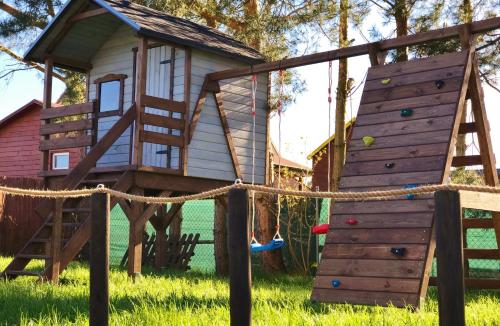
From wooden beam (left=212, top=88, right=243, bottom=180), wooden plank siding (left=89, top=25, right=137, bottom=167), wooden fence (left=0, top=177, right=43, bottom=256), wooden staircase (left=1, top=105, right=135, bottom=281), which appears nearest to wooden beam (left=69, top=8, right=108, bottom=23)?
wooden plank siding (left=89, top=25, right=137, bottom=167)

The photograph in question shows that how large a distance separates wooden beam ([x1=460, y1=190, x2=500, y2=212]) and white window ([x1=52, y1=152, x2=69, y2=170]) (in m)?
20.0

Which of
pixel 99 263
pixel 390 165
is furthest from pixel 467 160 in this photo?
pixel 99 263

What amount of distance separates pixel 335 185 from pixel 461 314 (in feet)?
36.2

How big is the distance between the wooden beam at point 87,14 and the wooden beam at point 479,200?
296 inches

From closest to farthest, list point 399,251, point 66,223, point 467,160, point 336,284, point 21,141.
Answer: point 399,251, point 336,284, point 467,160, point 66,223, point 21,141

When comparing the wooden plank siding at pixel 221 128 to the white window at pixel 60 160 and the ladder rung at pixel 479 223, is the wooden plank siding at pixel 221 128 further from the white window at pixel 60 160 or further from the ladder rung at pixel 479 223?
the white window at pixel 60 160

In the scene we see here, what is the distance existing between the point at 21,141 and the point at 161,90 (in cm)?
1752

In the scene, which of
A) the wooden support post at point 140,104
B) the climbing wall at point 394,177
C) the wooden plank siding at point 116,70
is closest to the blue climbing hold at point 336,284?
the climbing wall at point 394,177

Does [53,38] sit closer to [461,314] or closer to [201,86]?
[201,86]

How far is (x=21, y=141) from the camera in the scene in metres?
28.5

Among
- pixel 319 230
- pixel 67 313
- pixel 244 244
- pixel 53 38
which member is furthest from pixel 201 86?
pixel 244 244

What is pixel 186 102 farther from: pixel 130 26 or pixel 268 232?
pixel 268 232

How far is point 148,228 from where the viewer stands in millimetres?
20422

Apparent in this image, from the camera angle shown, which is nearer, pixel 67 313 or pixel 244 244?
pixel 244 244
